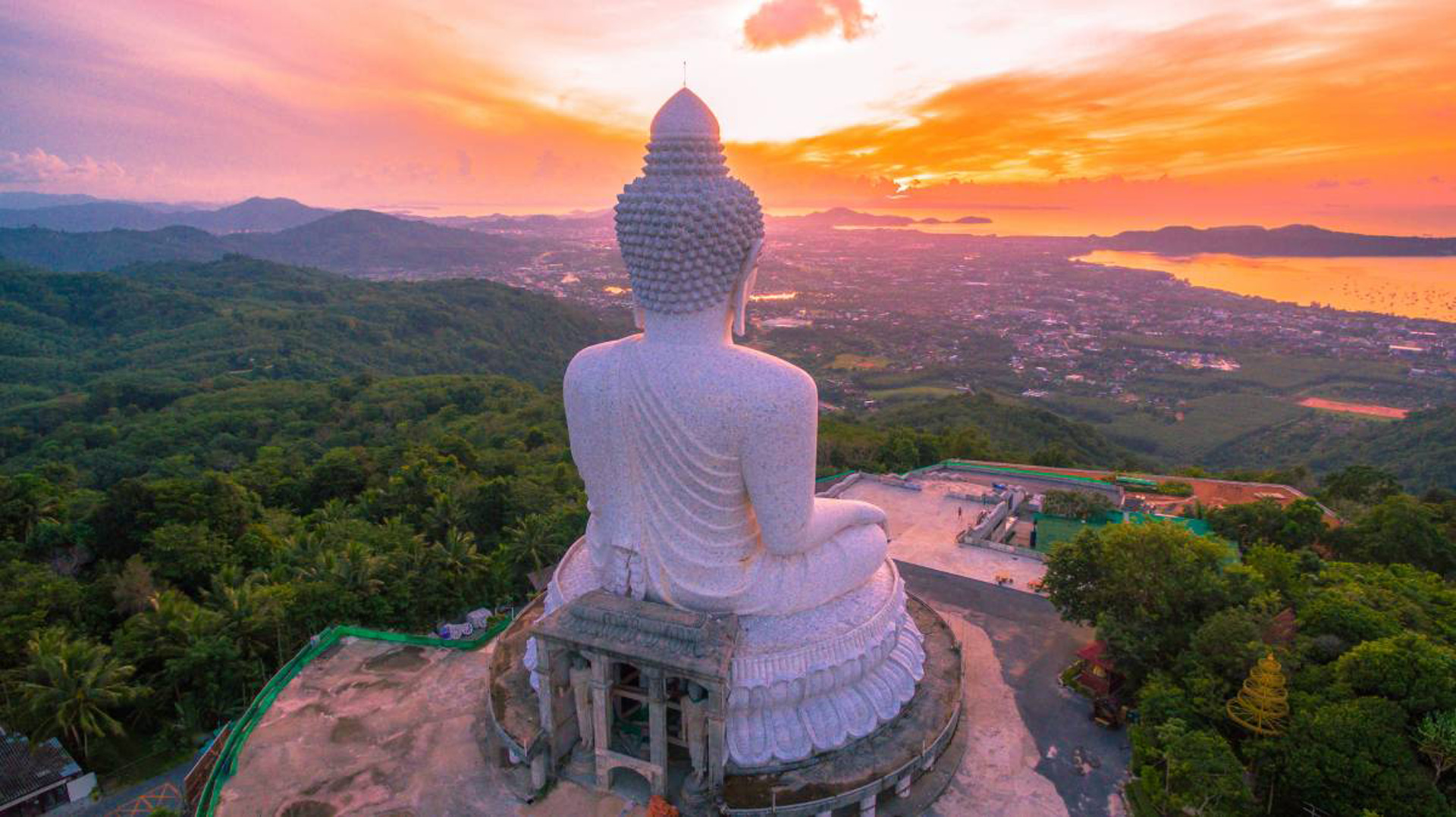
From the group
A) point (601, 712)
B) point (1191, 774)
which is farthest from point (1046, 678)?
point (601, 712)

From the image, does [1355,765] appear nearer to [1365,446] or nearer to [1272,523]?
[1272,523]

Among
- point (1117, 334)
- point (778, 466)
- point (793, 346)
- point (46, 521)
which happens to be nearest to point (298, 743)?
point (778, 466)

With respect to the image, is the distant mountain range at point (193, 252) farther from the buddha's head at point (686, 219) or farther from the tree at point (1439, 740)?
the tree at point (1439, 740)

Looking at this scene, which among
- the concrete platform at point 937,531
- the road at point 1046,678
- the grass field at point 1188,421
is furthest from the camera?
the grass field at point 1188,421

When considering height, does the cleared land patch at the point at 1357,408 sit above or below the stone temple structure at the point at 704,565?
below

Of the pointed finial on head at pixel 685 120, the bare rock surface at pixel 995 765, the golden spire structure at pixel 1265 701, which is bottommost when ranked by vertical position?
the bare rock surface at pixel 995 765

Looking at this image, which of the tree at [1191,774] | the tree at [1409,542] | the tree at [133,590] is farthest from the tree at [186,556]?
the tree at [1409,542]

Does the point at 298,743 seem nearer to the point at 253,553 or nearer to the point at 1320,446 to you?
the point at 253,553
